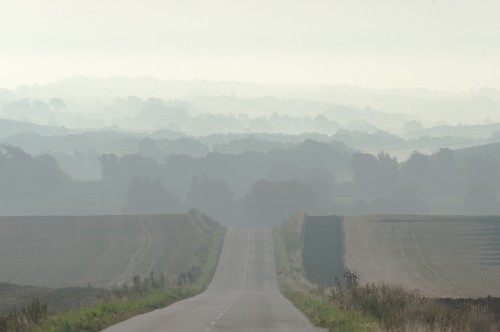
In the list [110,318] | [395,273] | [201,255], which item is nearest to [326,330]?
[110,318]

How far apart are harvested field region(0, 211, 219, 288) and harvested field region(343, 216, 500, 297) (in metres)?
19.8

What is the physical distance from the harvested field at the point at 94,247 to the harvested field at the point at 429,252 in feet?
65.0

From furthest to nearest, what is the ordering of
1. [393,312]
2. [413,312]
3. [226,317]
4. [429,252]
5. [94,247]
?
[94,247] → [429,252] → [226,317] → [393,312] → [413,312]

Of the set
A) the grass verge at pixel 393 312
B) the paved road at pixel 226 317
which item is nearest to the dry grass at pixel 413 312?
the grass verge at pixel 393 312

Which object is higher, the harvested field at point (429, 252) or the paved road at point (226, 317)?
the harvested field at point (429, 252)

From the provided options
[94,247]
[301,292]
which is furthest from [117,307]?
[94,247]

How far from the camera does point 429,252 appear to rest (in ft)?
407

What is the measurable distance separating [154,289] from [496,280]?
3204 centimetres

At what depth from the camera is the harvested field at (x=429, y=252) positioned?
315ft

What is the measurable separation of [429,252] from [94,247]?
138 feet

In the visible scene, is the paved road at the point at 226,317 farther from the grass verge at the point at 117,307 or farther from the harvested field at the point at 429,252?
the harvested field at the point at 429,252

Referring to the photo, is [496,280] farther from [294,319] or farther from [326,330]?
[326,330]

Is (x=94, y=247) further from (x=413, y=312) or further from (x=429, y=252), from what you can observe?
(x=413, y=312)

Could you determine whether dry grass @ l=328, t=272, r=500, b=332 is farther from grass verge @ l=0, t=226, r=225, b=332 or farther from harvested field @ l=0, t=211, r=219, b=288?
harvested field @ l=0, t=211, r=219, b=288
